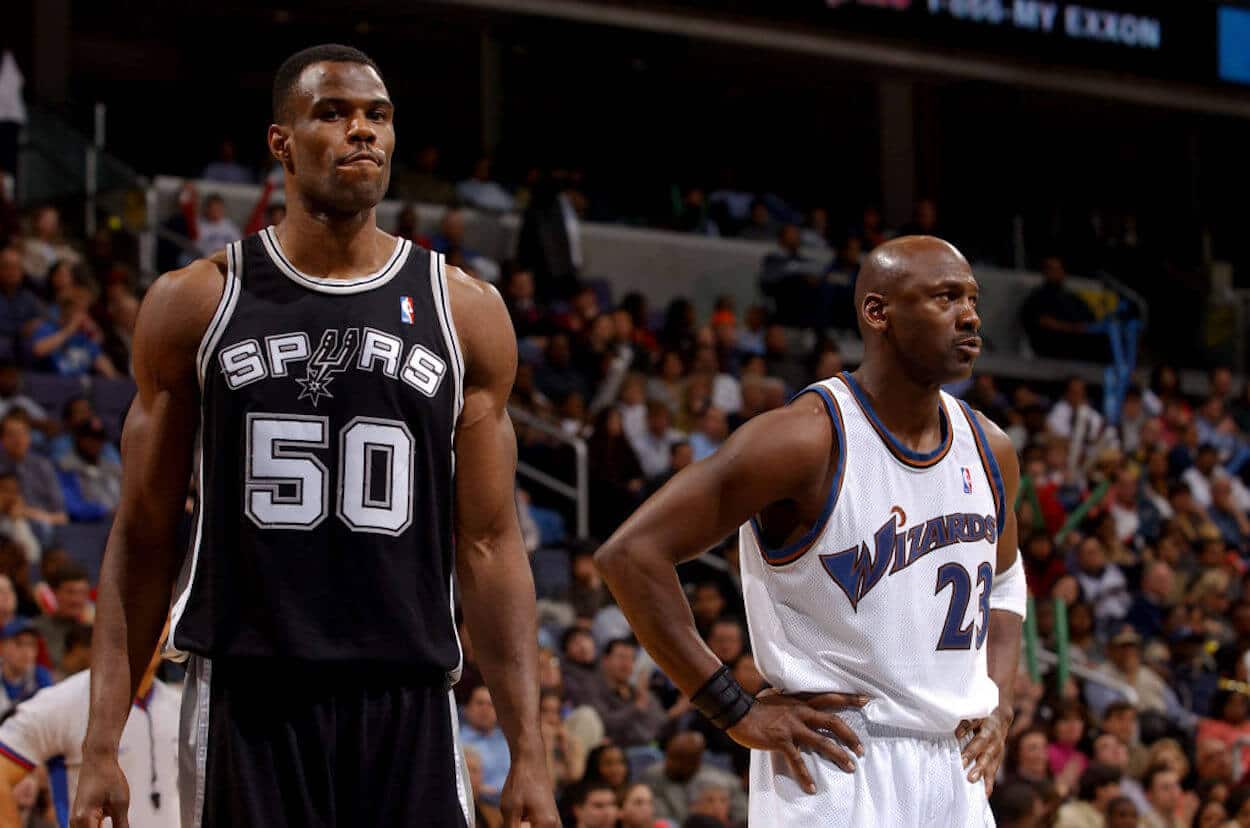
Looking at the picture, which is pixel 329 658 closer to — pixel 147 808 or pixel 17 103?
pixel 147 808

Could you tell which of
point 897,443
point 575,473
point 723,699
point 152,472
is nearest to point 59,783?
point 723,699

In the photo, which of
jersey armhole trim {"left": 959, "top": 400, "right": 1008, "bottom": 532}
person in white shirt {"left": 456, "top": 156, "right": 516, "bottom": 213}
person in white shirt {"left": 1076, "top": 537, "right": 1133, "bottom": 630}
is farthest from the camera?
person in white shirt {"left": 456, "top": 156, "right": 516, "bottom": 213}

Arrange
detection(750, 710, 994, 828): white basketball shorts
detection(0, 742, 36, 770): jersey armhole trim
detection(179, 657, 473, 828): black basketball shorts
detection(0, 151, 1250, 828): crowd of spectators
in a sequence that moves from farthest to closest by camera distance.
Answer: detection(0, 151, 1250, 828): crowd of spectators → detection(0, 742, 36, 770): jersey armhole trim → detection(750, 710, 994, 828): white basketball shorts → detection(179, 657, 473, 828): black basketball shorts

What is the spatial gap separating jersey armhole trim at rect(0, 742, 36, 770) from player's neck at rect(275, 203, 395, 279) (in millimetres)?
2287

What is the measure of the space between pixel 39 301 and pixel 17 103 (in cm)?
297

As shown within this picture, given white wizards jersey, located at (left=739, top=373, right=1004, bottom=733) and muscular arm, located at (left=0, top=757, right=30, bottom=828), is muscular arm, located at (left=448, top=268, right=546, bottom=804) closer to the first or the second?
white wizards jersey, located at (left=739, top=373, right=1004, bottom=733)

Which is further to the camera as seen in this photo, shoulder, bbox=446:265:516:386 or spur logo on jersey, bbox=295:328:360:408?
shoulder, bbox=446:265:516:386

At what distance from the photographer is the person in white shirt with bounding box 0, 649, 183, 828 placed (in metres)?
5.09

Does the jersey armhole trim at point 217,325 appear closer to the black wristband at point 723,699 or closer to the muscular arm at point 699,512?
the muscular arm at point 699,512

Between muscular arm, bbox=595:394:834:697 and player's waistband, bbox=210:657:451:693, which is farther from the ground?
muscular arm, bbox=595:394:834:697

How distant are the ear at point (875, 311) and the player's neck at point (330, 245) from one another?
140 centimetres

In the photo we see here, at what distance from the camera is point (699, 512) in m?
4.23

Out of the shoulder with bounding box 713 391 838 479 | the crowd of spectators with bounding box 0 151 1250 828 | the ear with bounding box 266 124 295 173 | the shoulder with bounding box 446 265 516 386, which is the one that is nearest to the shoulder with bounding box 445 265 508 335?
the shoulder with bounding box 446 265 516 386

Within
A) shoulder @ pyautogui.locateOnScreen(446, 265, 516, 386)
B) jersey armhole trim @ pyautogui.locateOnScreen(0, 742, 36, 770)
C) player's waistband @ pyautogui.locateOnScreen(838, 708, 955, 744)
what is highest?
shoulder @ pyautogui.locateOnScreen(446, 265, 516, 386)
